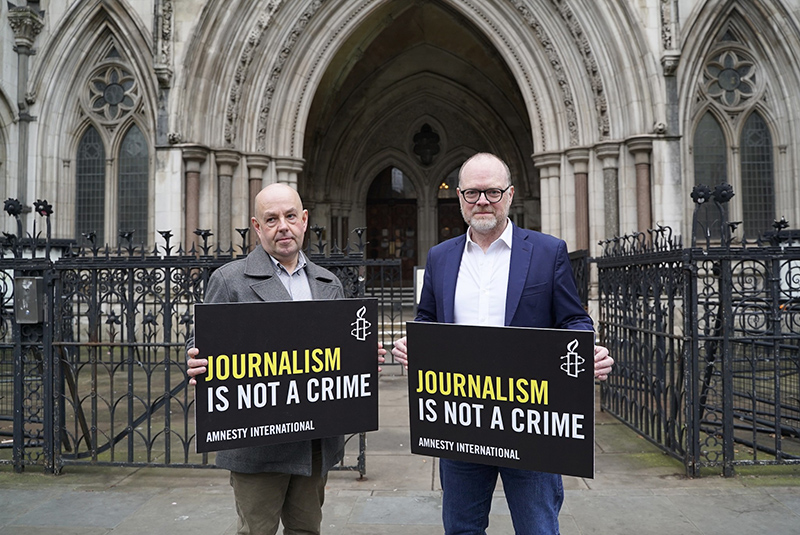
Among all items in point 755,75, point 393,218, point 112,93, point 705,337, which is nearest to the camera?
point 705,337

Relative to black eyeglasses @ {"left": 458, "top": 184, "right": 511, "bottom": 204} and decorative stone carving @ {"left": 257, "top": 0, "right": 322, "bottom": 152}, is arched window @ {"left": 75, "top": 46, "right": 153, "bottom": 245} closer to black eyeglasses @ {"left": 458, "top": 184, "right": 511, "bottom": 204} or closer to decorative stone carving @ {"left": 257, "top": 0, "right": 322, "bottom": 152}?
decorative stone carving @ {"left": 257, "top": 0, "right": 322, "bottom": 152}

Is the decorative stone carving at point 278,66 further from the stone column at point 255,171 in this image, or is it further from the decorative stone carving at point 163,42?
the decorative stone carving at point 163,42

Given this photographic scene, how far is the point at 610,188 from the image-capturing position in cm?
1257

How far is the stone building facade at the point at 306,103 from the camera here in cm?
1225

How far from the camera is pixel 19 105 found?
524 inches

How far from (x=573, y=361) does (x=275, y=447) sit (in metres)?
1.29

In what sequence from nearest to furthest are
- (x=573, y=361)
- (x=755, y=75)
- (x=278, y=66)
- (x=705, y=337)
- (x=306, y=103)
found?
(x=573, y=361) → (x=705, y=337) → (x=755, y=75) → (x=278, y=66) → (x=306, y=103)

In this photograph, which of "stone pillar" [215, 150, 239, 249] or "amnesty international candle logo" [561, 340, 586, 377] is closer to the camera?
"amnesty international candle logo" [561, 340, 586, 377]

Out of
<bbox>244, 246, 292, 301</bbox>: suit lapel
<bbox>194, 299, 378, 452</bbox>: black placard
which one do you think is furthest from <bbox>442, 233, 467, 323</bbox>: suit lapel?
<bbox>244, 246, 292, 301</bbox>: suit lapel

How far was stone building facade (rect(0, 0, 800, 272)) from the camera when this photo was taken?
12250mm

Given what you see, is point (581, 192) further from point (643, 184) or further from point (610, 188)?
point (643, 184)

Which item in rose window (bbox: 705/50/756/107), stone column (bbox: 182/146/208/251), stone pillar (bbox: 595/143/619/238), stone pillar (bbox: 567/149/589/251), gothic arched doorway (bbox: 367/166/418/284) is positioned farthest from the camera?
gothic arched doorway (bbox: 367/166/418/284)

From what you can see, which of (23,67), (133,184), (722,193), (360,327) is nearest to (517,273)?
(360,327)

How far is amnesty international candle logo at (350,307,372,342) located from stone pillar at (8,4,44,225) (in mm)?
12683
